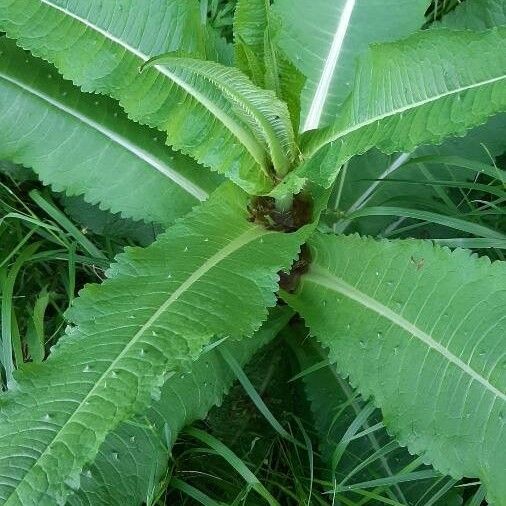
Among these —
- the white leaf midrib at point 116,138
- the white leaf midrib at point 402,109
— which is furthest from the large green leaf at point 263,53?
the white leaf midrib at point 116,138

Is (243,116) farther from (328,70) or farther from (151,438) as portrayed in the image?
(151,438)

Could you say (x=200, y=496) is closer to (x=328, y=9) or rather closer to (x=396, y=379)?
(x=396, y=379)

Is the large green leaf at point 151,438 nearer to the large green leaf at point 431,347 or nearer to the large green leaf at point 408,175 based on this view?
the large green leaf at point 431,347

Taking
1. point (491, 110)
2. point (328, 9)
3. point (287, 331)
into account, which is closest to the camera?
point (491, 110)

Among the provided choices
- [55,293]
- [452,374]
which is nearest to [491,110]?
[452,374]

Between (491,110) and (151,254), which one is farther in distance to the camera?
(151,254)

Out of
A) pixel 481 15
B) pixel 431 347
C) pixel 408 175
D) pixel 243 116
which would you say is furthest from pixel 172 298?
pixel 481 15

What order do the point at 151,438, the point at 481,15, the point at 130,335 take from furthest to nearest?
the point at 481,15 < the point at 151,438 < the point at 130,335
